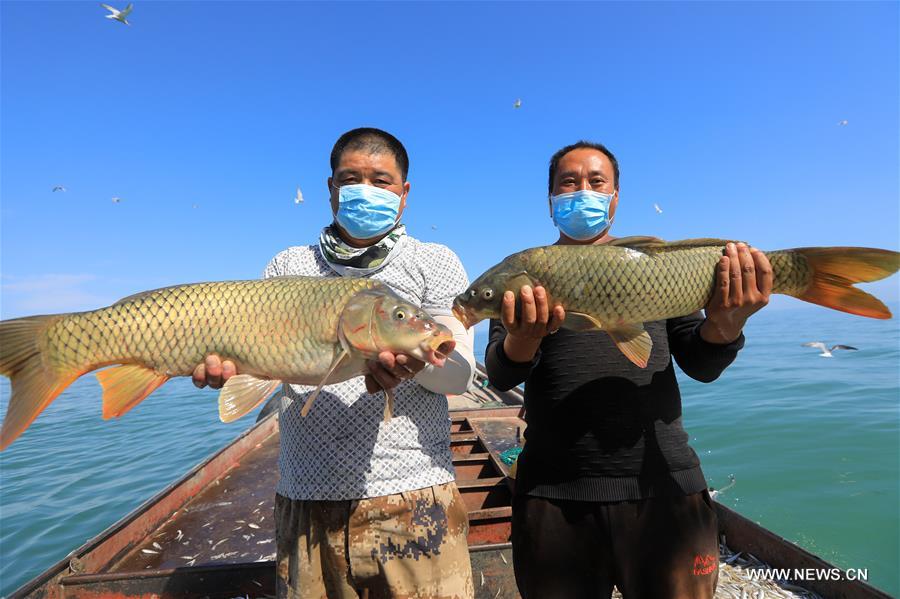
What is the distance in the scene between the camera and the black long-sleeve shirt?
2197 mm

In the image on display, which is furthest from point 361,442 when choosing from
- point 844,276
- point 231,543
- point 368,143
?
point 231,543

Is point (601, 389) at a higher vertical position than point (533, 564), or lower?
higher

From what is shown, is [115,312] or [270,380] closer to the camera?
[115,312]

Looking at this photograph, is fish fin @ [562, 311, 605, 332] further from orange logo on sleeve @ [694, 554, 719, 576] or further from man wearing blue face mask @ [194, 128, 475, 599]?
orange logo on sleeve @ [694, 554, 719, 576]

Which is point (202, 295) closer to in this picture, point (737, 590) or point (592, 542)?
point (592, 542)

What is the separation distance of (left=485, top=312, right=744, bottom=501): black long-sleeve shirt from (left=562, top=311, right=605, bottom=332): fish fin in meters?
0.18

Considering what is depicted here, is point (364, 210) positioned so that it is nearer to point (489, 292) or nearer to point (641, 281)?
point (489, 292)

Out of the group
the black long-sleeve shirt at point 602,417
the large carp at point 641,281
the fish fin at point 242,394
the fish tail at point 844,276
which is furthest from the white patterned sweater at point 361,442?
the fish tail at point 844,276

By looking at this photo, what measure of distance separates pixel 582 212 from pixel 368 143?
1.29 meters

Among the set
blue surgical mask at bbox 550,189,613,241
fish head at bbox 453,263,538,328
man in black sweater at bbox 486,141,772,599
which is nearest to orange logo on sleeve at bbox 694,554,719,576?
man in black sweater at bbox 486,141,772,599

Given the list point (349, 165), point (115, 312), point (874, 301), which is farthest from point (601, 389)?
point (115, 312)

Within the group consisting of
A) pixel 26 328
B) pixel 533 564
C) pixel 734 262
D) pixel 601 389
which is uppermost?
pixel 734 262

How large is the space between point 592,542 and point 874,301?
1677mm

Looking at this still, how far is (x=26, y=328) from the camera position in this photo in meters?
2.11
